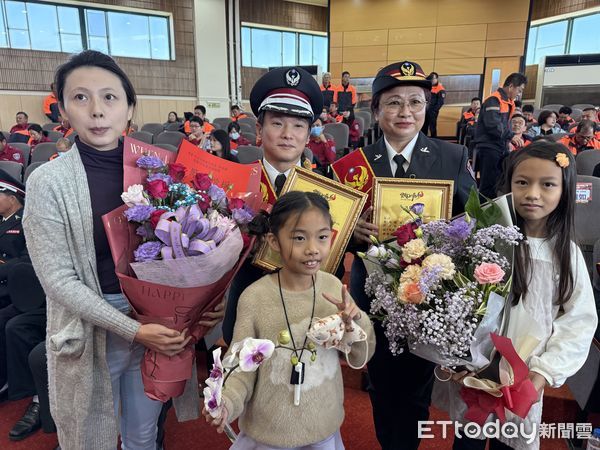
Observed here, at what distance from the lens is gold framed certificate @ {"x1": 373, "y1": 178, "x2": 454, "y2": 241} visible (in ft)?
4.24

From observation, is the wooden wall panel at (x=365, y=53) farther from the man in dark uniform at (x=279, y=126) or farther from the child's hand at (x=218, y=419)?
the child's hand at (x=218, y=419)

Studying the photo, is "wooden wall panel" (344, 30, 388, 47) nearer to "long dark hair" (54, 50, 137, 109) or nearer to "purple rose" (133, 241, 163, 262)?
"long dark hair" (54, 50, 137, 109)

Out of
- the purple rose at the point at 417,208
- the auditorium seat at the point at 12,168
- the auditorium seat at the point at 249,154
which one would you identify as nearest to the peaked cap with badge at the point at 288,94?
the purple rose at the point at 417,208

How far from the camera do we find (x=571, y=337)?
1.18 m

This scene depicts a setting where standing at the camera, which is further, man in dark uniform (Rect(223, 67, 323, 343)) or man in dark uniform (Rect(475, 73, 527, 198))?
man in dark uniform (Rect(475, 73, 527, 198))

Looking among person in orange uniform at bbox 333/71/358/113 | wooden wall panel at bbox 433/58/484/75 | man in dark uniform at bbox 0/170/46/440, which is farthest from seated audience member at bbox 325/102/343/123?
man in dark uniform at bbox 0/170/46/440

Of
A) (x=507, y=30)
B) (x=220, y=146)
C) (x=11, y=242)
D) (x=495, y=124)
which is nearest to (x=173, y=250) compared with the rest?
(x=11, y=242)

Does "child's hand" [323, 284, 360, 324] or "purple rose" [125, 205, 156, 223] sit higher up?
"purple rose" [125, 205, 156, 223]

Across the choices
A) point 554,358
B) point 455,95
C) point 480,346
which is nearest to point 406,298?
point 480,346

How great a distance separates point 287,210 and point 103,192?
1.79 feet

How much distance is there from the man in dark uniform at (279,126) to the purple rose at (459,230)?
547 millimetres

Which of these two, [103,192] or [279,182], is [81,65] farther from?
[279,182]

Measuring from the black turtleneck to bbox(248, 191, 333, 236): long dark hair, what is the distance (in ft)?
1.38

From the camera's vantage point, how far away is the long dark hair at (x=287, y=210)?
104cm
